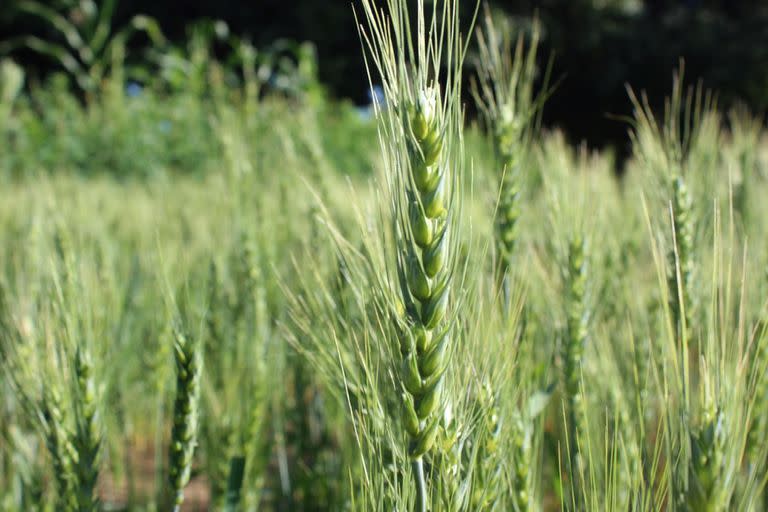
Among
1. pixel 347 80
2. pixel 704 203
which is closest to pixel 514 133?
pixel 704 203

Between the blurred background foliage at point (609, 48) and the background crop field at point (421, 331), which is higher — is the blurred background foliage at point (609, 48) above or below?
above

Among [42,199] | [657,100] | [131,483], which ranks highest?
[657,100]

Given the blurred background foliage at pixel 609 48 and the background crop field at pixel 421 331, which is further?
the blurred background foliage at pixel 609 48

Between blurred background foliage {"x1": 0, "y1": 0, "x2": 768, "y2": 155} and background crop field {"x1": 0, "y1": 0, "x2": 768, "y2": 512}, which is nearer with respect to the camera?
background crop field {"x1": 0, "y1": 0, "x2": 768, "y2": 512}

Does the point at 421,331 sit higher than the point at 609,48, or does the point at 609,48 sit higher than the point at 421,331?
the point at 609,48

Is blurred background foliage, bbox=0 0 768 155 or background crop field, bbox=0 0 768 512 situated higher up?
blurred background foliage, bbox=0 0 768 155

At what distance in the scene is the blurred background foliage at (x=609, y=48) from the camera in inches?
341

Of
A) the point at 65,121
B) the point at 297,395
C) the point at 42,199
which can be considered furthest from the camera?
the point at 65,121

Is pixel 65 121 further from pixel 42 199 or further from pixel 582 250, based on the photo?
pixel 582 250

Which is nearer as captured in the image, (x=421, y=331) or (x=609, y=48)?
(x=421, y=331)

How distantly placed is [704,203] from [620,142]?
846cm

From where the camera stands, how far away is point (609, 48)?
895 cm

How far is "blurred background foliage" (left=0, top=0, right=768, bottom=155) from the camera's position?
867 centimetres

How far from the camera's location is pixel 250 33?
10.9 metres
